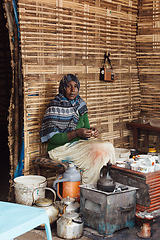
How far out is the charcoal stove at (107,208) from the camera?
3531 mm

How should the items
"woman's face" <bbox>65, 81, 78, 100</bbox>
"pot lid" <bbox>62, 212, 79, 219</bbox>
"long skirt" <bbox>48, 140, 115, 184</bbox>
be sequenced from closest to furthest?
"pot lid" <bbox>62, 212, 79, 219</bbox> < "long skirt" <bbox>48, 140, 115, 184</bbox> < "woman's face" <bbox>65, 81, 78, 100</bbox>

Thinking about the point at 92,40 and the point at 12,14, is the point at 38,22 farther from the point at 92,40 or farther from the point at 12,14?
the point at 92,40

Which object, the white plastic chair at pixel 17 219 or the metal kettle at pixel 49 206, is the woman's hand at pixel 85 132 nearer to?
the metal kettle at pixel 49 206

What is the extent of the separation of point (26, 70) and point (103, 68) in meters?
1.54

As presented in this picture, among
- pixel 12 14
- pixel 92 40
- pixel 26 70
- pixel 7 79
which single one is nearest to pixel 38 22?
pixel 12 14

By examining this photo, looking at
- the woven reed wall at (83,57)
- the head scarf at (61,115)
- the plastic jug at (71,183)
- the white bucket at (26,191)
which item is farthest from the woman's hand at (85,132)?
the white bucket at (26,191)

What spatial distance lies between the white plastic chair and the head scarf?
190cm

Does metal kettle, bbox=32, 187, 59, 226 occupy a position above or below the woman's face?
below

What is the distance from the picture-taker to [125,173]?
4012 millimetres

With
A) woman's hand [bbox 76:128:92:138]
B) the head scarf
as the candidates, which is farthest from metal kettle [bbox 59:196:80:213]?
the head scarf

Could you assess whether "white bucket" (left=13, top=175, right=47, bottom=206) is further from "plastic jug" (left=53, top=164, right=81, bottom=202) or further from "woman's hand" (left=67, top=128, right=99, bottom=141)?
"woman's hand" (left=67, top=128, right=99, bottom=141)

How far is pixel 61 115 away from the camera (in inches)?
179

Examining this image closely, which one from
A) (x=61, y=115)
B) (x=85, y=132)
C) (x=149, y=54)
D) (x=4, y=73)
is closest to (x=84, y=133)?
(x=85, y=132)

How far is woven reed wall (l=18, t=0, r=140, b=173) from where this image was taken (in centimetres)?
455
